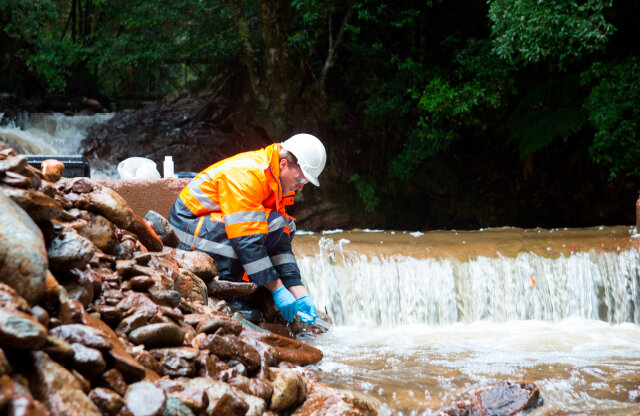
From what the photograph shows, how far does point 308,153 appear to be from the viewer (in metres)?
4.05

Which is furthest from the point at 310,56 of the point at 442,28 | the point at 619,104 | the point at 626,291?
the point at 626,291

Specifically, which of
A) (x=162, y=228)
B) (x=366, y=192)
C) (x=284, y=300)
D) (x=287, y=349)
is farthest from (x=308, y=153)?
(x=366, y=192)

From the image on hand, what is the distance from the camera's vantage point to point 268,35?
1028 centimetres

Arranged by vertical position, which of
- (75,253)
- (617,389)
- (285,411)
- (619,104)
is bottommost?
(617,389)

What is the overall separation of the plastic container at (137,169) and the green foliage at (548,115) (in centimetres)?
649

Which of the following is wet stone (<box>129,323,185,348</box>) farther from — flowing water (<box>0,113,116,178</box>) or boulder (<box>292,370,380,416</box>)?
flowing water (<box>0,113,116,178</box>)

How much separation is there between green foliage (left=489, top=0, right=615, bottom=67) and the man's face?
15.4ft

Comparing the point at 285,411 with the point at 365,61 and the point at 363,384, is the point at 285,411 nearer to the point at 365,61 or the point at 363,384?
the point at 363,384

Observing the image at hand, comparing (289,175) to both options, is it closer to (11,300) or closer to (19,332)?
(11,300)

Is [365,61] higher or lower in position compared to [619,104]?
higher

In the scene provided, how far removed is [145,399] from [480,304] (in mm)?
4587

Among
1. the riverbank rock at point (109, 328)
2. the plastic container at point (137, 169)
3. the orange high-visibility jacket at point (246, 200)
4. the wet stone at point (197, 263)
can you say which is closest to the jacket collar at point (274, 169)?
the orange high-visibility jacket at point (246, 200)

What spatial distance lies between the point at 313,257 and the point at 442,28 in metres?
6.96

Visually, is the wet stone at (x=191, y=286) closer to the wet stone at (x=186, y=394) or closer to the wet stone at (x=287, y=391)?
the wet stone at (x=287, y=391)
